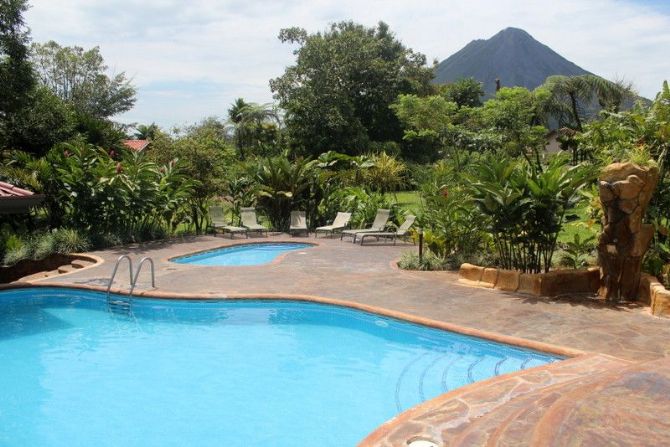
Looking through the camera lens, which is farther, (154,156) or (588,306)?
(154,156)

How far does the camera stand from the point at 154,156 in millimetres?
18562

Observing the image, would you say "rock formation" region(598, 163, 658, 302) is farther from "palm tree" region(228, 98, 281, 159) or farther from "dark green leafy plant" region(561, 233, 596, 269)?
"palm tree" region(228, 98, 281, 159)

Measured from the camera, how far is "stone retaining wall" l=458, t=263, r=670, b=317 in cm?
811

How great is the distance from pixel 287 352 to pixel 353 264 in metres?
4.93

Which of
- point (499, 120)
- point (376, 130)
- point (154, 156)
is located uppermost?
point (376, 130)

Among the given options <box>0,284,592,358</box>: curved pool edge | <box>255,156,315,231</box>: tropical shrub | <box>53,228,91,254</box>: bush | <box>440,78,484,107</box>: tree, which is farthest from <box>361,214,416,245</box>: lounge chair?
<box>440,78,484,107</box>: tree

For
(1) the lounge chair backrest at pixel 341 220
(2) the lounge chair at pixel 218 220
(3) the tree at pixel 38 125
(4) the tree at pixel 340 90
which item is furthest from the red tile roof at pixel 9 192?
(4) the tree at pixel 340 90

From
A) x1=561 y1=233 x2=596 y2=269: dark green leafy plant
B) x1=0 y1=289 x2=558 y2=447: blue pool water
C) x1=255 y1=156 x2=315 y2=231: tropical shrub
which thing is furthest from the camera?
x1=255 y1=156 x2=315 y2=231: tropical shrub

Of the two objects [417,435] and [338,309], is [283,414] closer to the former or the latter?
[417,435]

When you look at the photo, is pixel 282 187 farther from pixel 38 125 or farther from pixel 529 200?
pixel 529 200

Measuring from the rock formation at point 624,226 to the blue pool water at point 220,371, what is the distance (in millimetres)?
2633

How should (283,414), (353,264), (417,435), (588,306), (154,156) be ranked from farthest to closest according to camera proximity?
1. (154,156)
2. (353,264)
3. (588,306)
4. (283,414)
5. (417,435)

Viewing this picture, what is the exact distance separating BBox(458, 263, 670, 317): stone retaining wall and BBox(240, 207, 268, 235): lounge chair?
365 inches

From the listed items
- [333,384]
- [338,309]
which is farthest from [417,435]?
[338,309]
